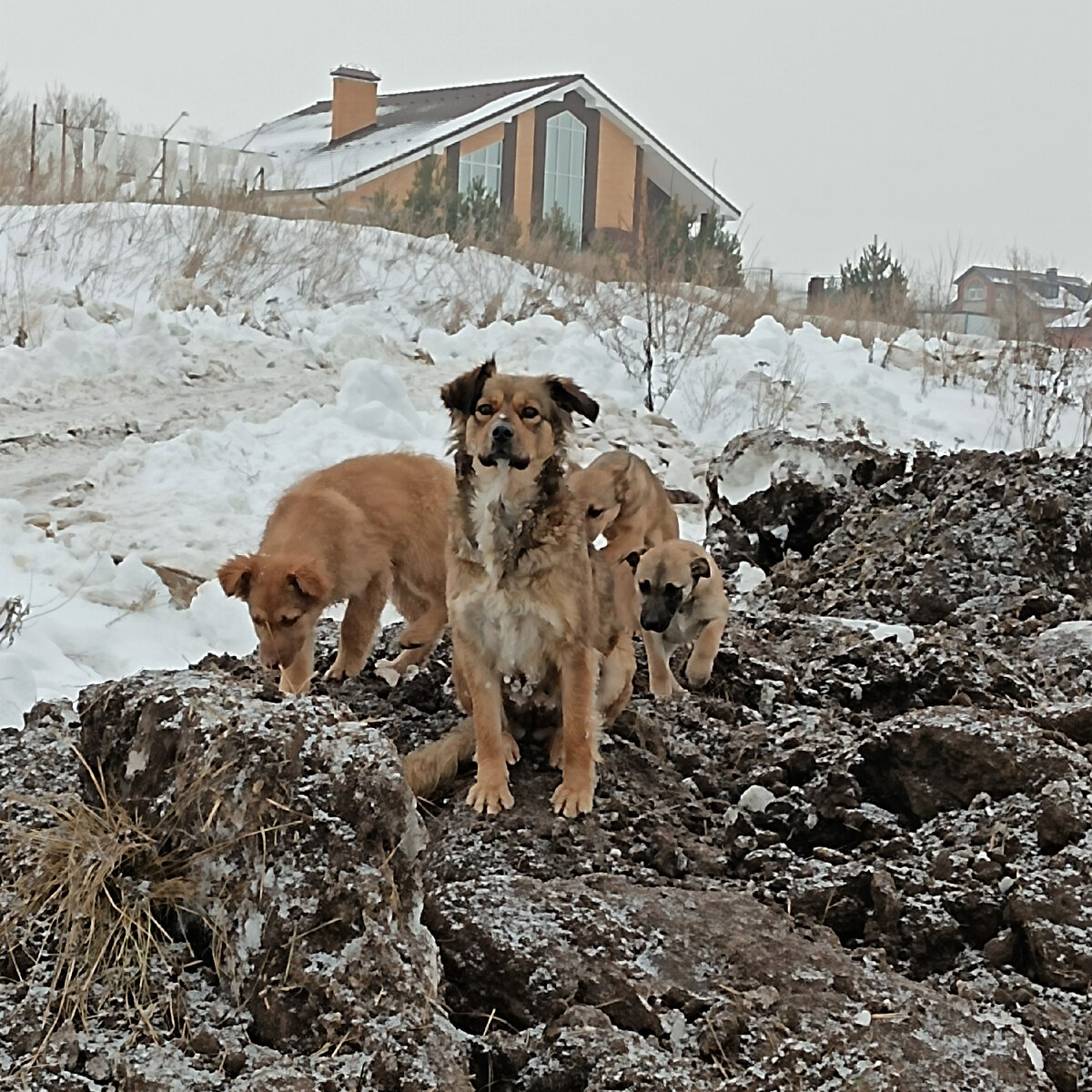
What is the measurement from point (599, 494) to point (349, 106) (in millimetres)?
34673

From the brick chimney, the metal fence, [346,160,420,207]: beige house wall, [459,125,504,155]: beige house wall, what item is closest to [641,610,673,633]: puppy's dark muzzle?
the metal fence

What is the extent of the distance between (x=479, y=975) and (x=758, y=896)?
90cm

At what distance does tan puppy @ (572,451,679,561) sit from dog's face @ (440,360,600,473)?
168 cm

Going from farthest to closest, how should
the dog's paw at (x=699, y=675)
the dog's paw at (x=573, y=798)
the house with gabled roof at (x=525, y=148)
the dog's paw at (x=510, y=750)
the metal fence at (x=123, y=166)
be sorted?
the house with gabled roof at (x=525, y=148) < the metal fence at (x=123, y=166) < the dog's paw at (x=699, y=675) < the dog's paw at (x=510, y=750) < the dog's paw at (x=573, y=798)

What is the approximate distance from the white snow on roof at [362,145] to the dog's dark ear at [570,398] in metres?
25.4

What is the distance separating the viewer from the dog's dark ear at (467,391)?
4180 millimetres

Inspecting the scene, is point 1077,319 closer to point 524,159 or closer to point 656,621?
point 656,621

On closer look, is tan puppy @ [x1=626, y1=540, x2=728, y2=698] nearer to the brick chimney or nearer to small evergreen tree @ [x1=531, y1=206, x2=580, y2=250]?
small evergreen tree @ [x1=531, y1=206, x2=580, y2=250]

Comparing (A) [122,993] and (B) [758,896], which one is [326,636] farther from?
(A) [122,993]

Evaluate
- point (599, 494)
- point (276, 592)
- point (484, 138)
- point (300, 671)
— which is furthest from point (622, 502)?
point (484, 138)

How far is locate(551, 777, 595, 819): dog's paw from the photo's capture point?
12.7 feet

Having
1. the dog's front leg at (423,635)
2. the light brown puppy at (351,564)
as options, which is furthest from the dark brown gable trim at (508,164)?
the dog's front leg at (423,635)

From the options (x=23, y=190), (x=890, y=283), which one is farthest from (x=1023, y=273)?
(x=23, y=190)

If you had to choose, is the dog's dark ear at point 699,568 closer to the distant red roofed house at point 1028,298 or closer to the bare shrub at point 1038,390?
the bare shrub at point 1038,390
